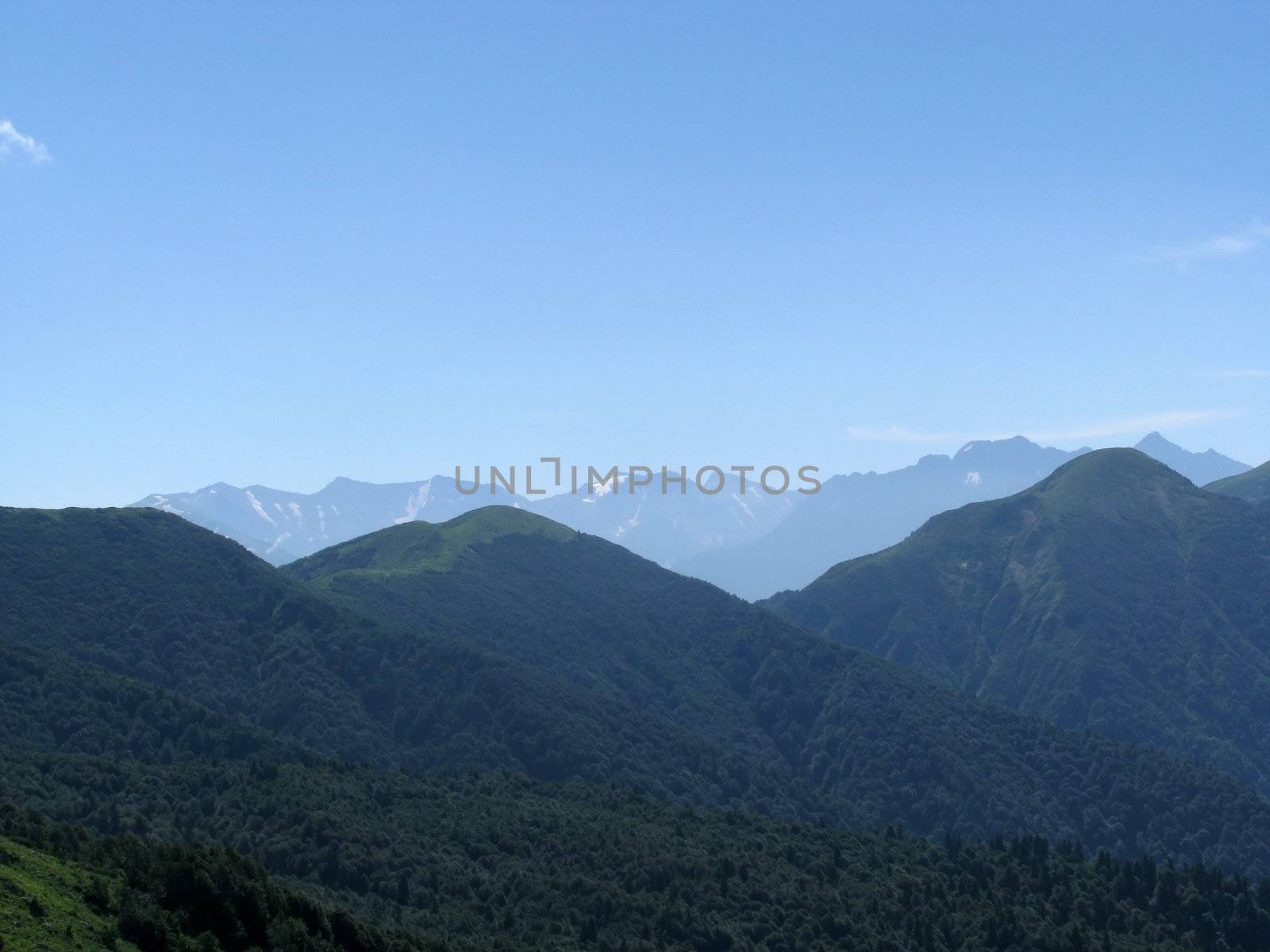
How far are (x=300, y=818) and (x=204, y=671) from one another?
79.3 m

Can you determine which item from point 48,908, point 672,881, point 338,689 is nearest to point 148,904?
point 48,908

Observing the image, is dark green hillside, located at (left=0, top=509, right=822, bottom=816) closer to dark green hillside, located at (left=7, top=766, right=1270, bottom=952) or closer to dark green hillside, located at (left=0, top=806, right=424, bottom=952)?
dark green hillside, located at (left=7, top=766, right=1270, bottom=952)

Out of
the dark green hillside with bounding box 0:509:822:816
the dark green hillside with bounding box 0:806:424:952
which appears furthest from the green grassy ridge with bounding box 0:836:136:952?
the dark green hillside with bounding box 0:509:822:816

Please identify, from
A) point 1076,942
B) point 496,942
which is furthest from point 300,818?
point 1076,942

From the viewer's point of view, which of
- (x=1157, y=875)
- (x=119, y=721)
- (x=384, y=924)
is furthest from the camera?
(x=119, y=721)

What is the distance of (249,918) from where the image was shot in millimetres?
59312

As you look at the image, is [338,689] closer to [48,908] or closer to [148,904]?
[148,904]

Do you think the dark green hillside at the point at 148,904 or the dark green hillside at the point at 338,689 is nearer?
the dark green hillside at the point at 148,904

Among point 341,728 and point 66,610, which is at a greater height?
point 66,610

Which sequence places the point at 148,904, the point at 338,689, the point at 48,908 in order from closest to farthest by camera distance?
the point at 48,908 → the point at 148,904 → the point at 338,689

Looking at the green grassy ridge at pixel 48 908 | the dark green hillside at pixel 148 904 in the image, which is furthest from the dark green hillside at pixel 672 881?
the green grassy ridge at pixel 48 908

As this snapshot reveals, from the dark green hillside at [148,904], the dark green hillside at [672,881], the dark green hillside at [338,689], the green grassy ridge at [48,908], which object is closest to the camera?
the green grassy ridge at [48,908]

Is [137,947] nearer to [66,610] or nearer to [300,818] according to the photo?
[300,818]

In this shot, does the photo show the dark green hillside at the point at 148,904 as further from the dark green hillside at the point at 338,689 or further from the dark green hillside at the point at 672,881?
the dark green hillside at the point at 338,689
